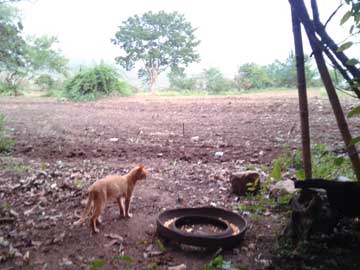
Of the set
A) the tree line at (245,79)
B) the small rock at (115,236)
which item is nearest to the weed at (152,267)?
the small rock at (115,236)

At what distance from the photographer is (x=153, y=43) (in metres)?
10.4

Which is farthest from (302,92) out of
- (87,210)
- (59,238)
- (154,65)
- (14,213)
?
(154,65)

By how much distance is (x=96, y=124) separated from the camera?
5.76 meters

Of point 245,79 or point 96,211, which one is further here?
point 245,79

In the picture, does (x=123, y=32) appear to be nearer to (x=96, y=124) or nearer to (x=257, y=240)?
(x=96, y=124)

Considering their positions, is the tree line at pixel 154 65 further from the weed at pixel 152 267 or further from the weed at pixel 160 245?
the weed at pixel 152 267

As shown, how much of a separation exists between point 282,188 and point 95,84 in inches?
326

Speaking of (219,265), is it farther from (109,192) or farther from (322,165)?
(322,165)

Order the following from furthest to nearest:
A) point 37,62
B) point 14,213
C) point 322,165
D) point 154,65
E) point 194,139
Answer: point 154,65
point 37,62
point 194,139
point 322,165
point 14,213

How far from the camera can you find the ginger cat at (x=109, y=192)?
2.09m

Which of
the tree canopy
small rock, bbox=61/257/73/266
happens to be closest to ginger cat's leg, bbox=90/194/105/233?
small rock, bbox=61/257/73/266

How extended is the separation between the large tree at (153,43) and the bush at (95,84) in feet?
2.85

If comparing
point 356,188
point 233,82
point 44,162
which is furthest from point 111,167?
point 233,82

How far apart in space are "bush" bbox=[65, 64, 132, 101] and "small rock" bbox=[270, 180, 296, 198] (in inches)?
307
